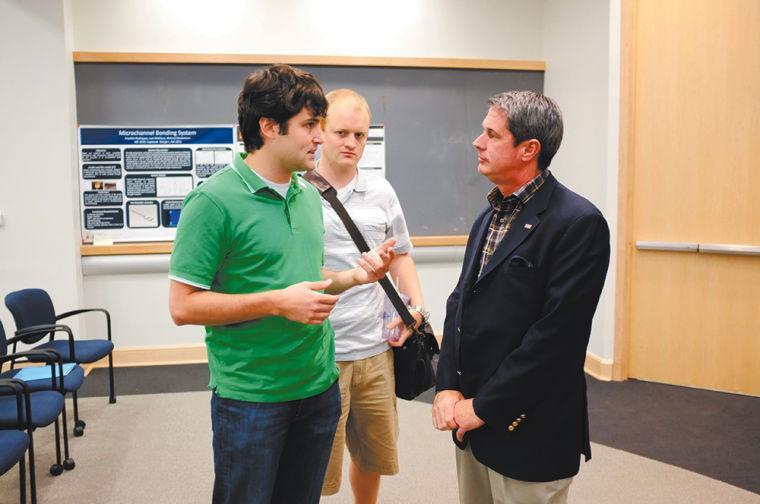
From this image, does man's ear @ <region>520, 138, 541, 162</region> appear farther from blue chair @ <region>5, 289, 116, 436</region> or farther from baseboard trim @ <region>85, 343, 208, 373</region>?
baseboard trim @ <region>85, 343, 208, 373</region>

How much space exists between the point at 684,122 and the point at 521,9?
172 centimetres

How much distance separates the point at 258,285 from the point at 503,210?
661 mm

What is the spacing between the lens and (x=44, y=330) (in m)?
3.62

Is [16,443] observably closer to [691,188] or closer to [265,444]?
[265,444]

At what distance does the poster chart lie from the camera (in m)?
4.88

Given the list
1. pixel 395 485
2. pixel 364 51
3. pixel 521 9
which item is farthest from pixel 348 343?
pixel 521 9

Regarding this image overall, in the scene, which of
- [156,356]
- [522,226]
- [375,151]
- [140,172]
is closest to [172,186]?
[140,172]

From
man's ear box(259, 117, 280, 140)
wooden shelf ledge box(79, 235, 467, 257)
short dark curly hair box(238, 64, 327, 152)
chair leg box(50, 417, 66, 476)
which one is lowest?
chair leg box(50, 417, 66, 476)

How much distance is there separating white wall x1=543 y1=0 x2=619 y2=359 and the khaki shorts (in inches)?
106

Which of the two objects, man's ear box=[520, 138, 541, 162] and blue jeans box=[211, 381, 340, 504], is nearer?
blue jeans box=[211, 381, 340, 504]

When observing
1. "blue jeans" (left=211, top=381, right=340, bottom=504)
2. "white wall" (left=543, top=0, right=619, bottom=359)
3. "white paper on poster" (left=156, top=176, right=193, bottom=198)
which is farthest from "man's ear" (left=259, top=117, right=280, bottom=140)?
"white paper on poster" (left=156, top=176, right=193, bottom=198)

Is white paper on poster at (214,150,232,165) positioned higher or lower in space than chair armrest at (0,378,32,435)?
higher

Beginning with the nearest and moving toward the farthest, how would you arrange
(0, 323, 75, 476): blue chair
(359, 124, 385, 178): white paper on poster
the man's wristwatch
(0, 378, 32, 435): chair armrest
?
the man's wristwatch, (0, 378, 32, 435): chair armrest, (0, 323, 75, 476): blue chair, (359, 124, 385, 178): white paper on poster

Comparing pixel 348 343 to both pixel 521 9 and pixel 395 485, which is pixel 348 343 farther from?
pixel 521 9
